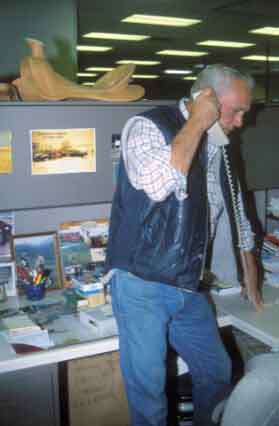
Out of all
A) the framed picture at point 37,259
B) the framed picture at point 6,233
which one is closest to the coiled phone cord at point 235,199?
the framed picture at point 37,259

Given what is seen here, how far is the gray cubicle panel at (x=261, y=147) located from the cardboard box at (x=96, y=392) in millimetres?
943

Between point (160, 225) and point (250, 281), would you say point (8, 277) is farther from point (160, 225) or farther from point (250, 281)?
point (250, 281)

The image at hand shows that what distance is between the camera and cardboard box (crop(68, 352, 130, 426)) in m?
1.73

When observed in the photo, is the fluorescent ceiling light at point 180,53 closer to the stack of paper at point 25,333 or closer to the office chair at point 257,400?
the stack of paper at point 25,333

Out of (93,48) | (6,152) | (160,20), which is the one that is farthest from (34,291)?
(93,48)

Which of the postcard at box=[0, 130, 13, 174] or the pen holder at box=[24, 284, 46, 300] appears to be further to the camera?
the pen holder at box=[24, 284, 46, 300]

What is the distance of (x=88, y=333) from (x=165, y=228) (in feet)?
1.37

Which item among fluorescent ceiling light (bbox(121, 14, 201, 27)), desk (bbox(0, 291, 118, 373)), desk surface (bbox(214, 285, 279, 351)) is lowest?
desk surface (bbox(214, 285, 279, 351))

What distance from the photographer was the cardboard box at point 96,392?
1726mm

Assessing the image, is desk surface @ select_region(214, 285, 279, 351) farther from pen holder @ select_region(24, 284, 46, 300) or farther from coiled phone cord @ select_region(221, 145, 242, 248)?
pen holder @ select_region(24, 284, 46, 300)

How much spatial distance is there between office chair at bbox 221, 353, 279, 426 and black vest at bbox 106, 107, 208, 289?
52cm

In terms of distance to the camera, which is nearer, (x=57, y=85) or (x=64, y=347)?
(x=64, y=347)

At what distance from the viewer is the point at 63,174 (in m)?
1.90

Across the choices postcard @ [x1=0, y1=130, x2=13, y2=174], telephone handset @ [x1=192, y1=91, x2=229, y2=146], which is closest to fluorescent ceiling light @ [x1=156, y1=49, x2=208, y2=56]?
postcard @ [x1=0, y1=130, x2=13, y2=174]
